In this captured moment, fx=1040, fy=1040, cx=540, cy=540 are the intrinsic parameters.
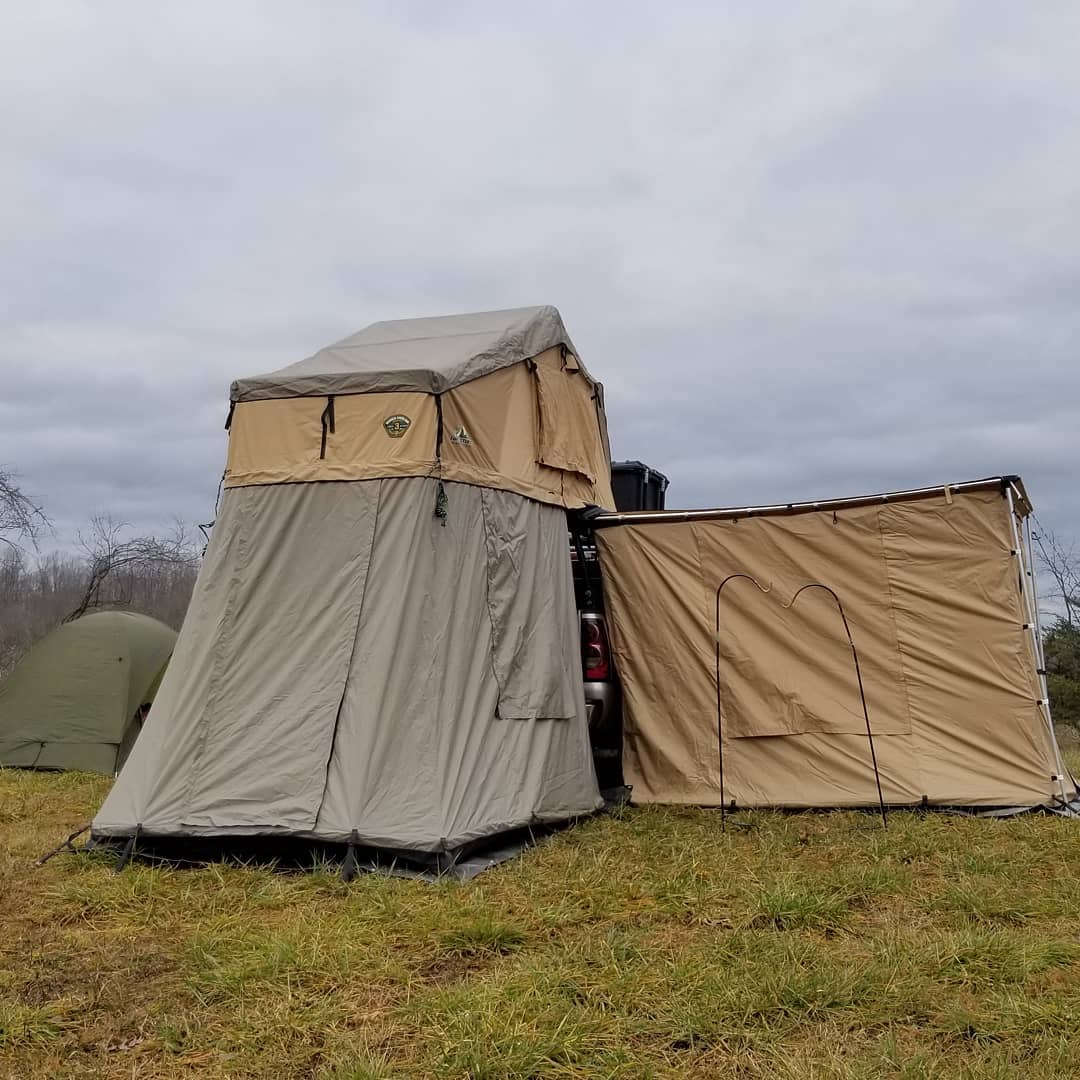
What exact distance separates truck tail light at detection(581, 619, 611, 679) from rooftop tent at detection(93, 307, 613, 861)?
593mm

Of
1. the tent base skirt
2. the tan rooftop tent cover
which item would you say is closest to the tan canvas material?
Result: the tan rooftop tent cover

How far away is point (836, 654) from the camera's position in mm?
6664

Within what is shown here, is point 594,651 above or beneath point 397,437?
beneath

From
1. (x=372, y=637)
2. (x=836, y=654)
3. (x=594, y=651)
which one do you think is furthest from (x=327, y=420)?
(x=836, y=654)

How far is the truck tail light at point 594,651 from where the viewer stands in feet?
22.9

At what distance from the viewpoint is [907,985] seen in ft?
11.2

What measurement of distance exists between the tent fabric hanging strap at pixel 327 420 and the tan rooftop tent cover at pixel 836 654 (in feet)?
7.79

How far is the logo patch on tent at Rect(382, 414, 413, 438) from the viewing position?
5.57m

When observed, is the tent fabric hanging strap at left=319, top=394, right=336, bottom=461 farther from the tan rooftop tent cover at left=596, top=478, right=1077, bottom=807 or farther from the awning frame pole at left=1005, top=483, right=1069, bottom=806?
the awning frame pole at left=1005, top=483, right=1069, bottom=806

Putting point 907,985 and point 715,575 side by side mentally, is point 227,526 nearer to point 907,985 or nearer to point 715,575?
point 715,575

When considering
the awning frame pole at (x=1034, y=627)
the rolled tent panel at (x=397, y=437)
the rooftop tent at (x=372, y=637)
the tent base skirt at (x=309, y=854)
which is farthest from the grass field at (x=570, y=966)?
the rolled tent panel at (x=397, y=437)

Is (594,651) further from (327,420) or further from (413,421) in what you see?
(327,420)

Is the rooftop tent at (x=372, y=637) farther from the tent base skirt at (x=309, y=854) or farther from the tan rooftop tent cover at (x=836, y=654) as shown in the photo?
the tan rooftop tent cover at (x=836, y=654)

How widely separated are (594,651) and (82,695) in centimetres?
506
